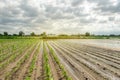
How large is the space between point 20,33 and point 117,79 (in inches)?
5726

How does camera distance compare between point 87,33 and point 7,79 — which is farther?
point 87,33

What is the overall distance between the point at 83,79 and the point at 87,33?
149 m

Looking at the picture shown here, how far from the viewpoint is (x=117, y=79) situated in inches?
332

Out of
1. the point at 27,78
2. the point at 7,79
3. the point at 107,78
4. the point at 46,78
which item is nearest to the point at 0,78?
the point at 7,79

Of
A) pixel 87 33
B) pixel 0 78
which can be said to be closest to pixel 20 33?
pixel 87 33

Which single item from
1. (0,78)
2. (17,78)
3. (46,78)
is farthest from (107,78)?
(0,78)

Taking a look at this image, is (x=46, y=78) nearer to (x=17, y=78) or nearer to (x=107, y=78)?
(x=17, y=78)

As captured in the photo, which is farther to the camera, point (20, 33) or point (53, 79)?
point (20, 33)

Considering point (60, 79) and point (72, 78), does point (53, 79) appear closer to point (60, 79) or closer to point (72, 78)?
point (60, 79)

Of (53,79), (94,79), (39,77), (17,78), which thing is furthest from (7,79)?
(94,79)

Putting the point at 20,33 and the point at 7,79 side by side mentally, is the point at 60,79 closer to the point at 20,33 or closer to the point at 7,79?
the point at 7,79

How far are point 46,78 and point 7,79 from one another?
6.12 ft

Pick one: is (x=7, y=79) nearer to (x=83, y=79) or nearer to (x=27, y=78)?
(x=27, y=78)

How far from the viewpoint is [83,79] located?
27.3 ft
